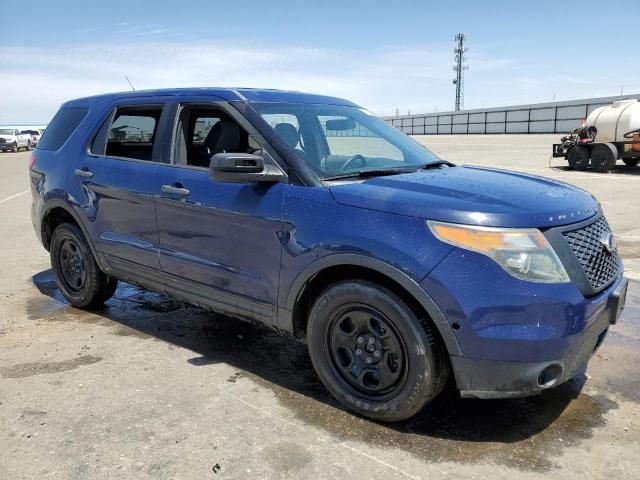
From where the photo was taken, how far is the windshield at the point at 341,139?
11.3 feet

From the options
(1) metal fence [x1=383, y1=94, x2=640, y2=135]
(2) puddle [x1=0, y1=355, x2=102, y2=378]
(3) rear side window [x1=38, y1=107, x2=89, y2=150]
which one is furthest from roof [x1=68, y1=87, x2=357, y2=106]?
(1) metal fence [x1=383, y1=94, x2=640, y2=135]

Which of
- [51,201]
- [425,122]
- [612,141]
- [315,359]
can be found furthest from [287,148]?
[425,122]

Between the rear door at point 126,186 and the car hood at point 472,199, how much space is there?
1.59m

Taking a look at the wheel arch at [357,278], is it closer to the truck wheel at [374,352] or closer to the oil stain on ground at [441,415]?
the truck wheel at [374,352]

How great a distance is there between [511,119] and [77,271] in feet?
167

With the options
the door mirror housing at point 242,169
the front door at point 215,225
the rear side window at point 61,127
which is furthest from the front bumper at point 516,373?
the rear side window at point 61,127

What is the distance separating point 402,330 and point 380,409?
49 cm

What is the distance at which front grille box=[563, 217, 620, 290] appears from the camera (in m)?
2.76

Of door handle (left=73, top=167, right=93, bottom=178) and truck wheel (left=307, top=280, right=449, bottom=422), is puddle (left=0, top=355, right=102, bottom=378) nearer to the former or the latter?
door handle (left=73, top=167, right=93, bottom=178)

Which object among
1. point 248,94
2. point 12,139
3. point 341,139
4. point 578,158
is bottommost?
point 578,158

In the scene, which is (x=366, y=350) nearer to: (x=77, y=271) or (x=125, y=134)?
(x=125, y=134)

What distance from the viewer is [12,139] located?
39906mm

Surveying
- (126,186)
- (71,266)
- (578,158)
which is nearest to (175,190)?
(126,186)

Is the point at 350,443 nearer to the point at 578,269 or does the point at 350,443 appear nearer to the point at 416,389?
the point at 416,389
